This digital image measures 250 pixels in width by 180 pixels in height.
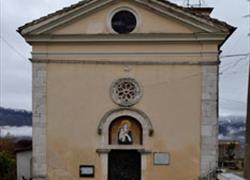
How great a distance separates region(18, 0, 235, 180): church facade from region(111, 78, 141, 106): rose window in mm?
28

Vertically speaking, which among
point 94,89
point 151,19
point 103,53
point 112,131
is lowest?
point 112,131

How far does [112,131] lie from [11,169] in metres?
5.98

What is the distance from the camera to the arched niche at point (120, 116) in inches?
598

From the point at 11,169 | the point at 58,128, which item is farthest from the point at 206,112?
the point at 11,169

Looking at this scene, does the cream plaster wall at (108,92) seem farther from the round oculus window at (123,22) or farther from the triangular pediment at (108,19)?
the round oculus window at (123,22)

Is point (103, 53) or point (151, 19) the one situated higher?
point (151, 19)

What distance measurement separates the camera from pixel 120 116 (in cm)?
1534

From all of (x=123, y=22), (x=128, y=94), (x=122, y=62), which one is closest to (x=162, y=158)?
(x=128, y=94)

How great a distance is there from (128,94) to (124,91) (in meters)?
0.14

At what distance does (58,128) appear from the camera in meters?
15.4

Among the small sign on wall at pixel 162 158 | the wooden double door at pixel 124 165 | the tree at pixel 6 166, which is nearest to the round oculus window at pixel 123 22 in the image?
the wooden double door at pixel 124 165

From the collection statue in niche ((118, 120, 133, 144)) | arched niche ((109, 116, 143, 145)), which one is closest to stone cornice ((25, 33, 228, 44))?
arched niche ((109, 116, 143, 145))

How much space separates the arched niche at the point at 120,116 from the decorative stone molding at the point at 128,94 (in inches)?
8.1

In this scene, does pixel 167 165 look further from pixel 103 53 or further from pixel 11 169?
pixel 11 169
